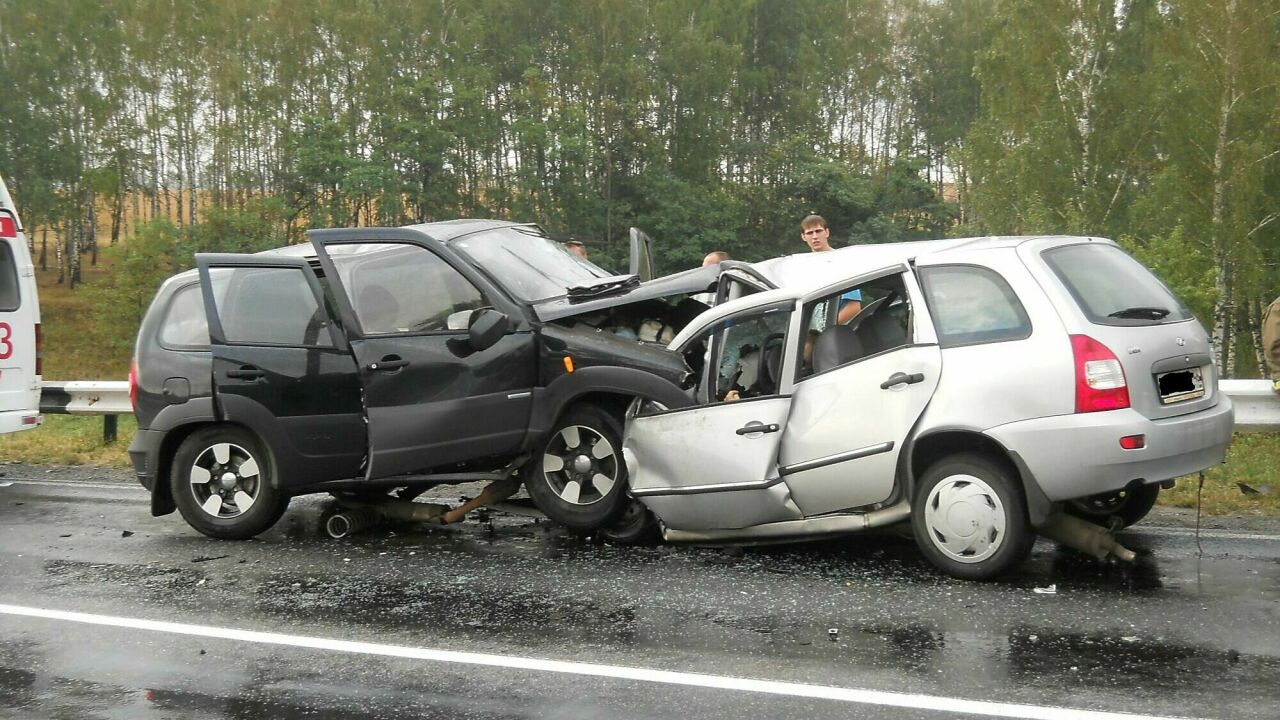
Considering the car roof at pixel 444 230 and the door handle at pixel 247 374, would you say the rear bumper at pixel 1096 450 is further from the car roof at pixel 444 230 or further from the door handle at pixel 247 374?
the door handle at pixel 247 374

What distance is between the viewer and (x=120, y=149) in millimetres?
53781

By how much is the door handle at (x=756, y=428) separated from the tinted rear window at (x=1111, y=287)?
5.31 ft

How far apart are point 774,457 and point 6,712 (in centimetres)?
373

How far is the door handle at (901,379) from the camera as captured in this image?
6.28 metres

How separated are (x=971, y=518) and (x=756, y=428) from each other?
1220 millimetres

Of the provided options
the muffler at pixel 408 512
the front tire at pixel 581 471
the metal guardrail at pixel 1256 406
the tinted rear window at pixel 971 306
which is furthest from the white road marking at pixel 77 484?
the metal guardrail at pixel 1256 406

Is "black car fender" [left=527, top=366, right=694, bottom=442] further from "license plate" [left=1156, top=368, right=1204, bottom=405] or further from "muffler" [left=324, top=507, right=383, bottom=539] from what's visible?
"license plate" [left=1156, top=368, right=1204, bottom=405]

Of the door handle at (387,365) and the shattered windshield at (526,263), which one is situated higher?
the shattered windshield at (526,263)

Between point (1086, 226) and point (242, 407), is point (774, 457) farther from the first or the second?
point (1086, 226)

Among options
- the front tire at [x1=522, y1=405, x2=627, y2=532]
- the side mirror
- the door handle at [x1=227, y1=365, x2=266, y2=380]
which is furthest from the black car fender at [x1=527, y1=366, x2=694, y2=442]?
the door handle at [x1=227, y1=365, x2=266, y2=380]

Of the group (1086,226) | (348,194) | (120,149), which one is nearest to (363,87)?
(348,194)

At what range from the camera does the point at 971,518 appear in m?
6.17

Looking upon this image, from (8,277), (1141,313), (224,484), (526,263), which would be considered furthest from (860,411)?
(8,277)

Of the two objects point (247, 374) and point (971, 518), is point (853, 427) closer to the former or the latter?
point (971, 518)
